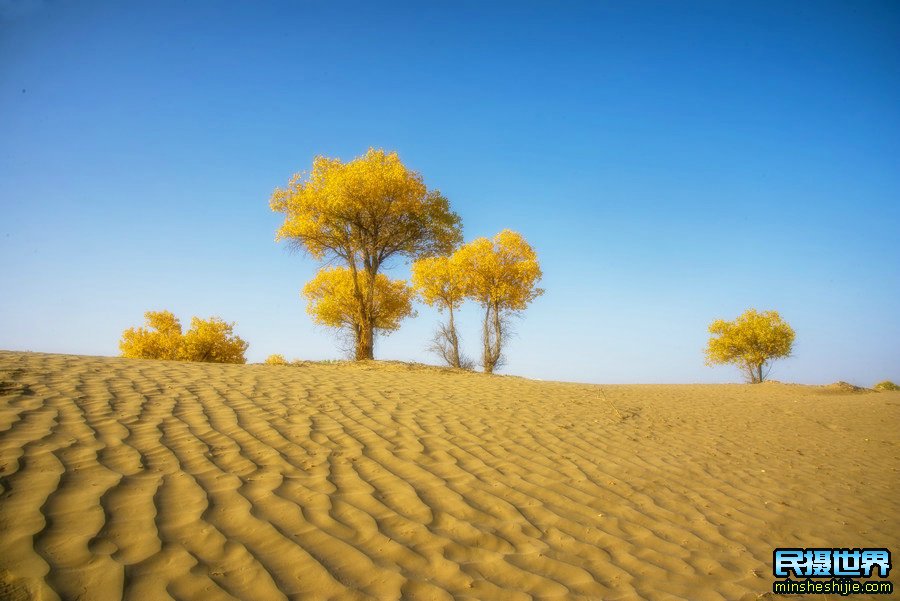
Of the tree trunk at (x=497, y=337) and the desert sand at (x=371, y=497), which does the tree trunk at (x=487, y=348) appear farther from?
the desert sand at (x=371, y=497)

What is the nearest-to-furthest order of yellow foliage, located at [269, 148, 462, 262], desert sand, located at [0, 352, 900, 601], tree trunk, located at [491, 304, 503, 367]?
desert sand, located at [0, 352, 900, 601], yellow foliage, located at [269, 148, 462, 262], tree trunk, located at [491, 304, 503, 367]

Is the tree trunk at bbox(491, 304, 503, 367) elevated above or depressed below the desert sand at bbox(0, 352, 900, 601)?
above

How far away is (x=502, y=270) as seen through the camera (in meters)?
24.4

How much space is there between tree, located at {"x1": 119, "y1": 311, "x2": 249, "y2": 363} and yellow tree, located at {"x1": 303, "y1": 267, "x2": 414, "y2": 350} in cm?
529

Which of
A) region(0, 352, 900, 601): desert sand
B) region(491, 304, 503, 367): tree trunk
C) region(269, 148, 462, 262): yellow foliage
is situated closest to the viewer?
region(0, 352, 900, 601): desert sand

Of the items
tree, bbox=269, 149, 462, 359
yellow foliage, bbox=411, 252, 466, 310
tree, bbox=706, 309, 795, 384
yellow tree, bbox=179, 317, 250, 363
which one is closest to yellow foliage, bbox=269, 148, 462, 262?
tree, bbox=269, 149, 462, 359

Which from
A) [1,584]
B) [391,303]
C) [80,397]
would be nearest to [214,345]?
[391,303]

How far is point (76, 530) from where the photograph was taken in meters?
2.85

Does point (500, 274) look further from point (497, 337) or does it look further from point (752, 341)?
point (752, 341)

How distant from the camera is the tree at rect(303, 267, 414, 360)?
2459 centimetres

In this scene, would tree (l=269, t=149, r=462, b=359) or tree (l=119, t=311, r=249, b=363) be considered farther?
tree (l=119, t=311, r=249, b=363)

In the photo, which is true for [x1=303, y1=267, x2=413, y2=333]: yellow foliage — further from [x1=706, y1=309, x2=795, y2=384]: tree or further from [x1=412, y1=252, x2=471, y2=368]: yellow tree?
[x1=706, y1=309, x2=795, y2=384]: tree

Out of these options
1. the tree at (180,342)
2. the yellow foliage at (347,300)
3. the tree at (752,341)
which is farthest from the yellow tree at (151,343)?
the tree at (752,341)

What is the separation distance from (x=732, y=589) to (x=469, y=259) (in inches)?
840
